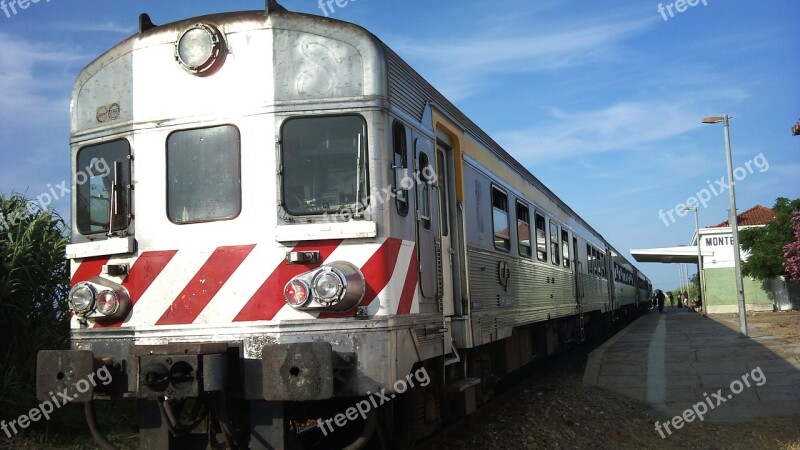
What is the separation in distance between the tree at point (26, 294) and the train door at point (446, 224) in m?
3.93

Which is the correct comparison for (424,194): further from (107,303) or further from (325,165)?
(107,303)

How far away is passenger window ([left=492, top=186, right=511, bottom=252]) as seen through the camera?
8.38m

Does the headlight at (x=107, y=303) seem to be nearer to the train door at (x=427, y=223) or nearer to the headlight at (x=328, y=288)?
the headlight at (x=328, y=288)

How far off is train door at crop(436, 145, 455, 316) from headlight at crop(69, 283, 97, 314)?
2.67m

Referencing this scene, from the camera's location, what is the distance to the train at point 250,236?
15.8 ft

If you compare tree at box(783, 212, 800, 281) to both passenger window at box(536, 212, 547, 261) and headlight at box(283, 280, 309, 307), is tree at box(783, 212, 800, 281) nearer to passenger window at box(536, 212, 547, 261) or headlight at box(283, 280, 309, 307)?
passenger window at box(536, 212, 547, 261)

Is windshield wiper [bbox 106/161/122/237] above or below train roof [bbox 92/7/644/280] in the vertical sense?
below

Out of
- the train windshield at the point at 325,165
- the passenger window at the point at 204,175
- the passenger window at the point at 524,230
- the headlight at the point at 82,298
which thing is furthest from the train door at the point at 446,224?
the passenger window at the point at 524,230

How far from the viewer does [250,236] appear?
16.7 feet
